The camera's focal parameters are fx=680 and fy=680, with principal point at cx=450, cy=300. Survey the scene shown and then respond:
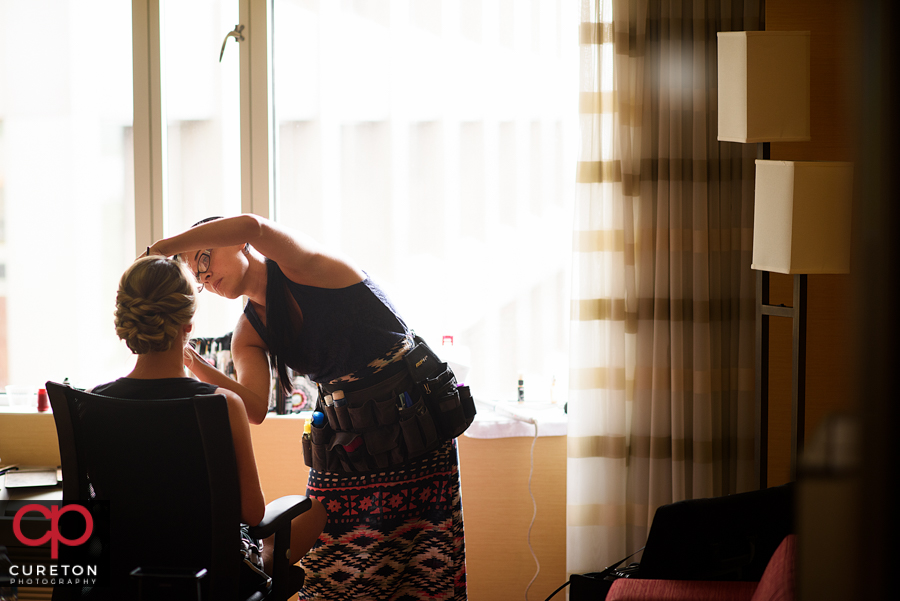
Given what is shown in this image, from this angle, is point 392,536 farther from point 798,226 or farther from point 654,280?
point 798,226

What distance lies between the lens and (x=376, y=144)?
277 cm

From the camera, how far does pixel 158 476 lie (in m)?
1.42

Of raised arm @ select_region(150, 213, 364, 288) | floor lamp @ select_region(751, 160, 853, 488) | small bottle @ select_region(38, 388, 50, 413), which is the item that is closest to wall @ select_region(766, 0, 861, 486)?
floor lamp @ select_region(751, 160, 853, 488)

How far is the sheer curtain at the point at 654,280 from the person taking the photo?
2.44 m

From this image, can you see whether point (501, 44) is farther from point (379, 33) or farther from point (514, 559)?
point (514, 559)

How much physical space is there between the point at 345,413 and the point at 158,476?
60 centimetres

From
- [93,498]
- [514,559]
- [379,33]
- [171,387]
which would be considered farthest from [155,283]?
[514,559]

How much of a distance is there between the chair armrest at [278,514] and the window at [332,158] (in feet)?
3.91

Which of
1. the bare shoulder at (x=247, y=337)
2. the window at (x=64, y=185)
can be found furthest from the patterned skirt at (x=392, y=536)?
→ the window at (x=64, y=185)

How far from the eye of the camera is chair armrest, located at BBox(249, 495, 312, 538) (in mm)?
1538

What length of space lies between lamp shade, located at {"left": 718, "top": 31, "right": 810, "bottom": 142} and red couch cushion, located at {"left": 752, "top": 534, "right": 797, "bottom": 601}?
3.85ft

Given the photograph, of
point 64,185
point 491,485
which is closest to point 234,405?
point 491,485

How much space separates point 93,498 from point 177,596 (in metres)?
0.29

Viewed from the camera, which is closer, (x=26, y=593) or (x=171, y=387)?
(x=171, y=387)
